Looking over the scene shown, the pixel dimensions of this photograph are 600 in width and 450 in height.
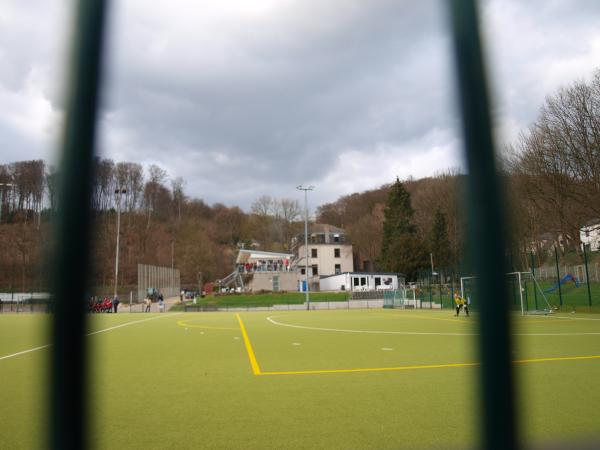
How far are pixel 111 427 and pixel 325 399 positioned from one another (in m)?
2.31

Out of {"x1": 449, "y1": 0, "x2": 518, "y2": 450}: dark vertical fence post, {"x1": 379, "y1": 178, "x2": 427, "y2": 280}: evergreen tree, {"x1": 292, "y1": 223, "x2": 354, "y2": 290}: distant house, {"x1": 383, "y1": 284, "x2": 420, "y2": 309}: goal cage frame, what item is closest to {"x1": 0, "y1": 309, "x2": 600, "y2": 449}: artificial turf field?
{"x1": 449, "y1": 0, "x2": 518, "y2": 450}: dark vertical fence post

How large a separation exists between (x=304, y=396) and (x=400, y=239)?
5983 cm

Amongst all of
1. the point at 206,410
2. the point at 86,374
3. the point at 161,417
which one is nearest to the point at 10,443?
the point at 161,417

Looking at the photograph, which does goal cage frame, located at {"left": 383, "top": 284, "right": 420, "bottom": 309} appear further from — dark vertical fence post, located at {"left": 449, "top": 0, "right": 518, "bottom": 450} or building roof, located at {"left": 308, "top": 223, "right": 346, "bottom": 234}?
building roof, located at {"left": 308, "top": 223, "right": 346, "bottom": 234}

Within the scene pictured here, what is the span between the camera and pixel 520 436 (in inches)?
60.9

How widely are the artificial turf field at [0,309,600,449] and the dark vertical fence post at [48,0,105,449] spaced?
0.60 ft

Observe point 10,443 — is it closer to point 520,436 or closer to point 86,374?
point 86,374

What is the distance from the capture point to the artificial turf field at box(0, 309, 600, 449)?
12.7 feet

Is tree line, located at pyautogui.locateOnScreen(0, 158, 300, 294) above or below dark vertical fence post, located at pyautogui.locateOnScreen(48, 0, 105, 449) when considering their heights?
above

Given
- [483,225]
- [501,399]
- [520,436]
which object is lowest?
[520,436]

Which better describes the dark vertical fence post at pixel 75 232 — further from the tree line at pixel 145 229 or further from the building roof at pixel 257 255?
the building roof at pixel 257 255

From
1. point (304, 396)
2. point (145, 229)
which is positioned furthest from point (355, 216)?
point (304, 396)

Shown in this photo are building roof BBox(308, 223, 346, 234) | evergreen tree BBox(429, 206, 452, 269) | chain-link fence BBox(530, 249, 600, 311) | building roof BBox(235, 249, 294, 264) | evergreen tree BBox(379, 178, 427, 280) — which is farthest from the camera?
building roof BBox(308, 223, 346, 234)

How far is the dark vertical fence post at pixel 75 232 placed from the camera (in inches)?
65.4
